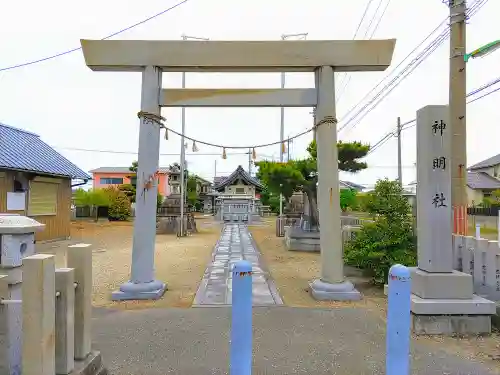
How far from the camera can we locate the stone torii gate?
21.9 ft

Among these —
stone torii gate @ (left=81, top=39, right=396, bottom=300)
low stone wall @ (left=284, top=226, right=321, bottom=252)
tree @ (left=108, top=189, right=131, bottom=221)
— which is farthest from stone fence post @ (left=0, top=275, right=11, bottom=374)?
tree @ (left=108, top=189, right=131, bottom=221)

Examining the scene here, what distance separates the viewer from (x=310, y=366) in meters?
3.87

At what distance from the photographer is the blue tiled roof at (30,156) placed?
13375 mm

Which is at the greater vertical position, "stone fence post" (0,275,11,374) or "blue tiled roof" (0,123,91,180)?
"blue tiled roof" (0,123,91,180)

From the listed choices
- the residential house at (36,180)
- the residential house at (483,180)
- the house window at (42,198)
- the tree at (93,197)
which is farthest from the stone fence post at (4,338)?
the residential house at (483,180)

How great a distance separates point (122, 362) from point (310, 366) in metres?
2.01

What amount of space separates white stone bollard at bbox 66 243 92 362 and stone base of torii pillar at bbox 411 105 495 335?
13.1 feet

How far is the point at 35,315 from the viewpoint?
248cm

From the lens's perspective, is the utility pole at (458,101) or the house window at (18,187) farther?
the house window at (18,187)

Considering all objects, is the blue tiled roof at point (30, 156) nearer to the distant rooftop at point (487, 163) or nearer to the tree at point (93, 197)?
the tree at point (93, 197)

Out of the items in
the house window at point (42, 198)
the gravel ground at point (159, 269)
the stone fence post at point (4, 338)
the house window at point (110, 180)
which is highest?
the house window at point (110, 180)

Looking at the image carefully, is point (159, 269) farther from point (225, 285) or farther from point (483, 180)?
point (483, 180)

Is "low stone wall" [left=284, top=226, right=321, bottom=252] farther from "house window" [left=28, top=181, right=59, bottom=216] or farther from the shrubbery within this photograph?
"house window" [left=28, top=181, right=59, bottom=216]

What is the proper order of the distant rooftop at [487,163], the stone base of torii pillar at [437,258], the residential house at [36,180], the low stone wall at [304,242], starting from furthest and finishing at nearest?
the distant rooftop at [487,163], the low stone wall at [304,242], the residential house at [36,180], the stone base of torii pillar at [437,258]
